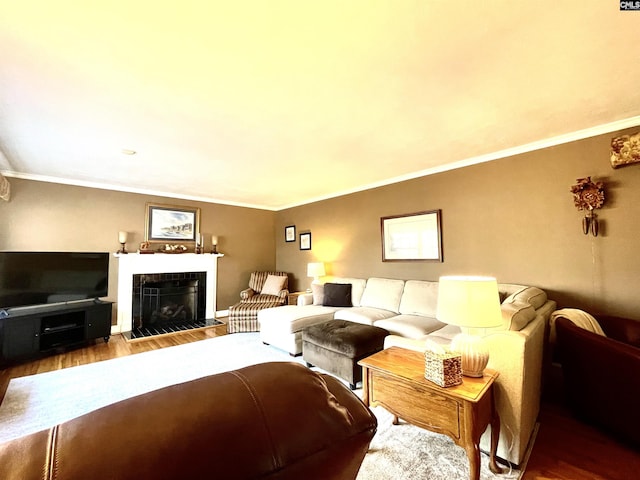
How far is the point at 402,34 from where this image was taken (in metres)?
1.57

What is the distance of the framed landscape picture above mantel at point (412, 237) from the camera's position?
387cm

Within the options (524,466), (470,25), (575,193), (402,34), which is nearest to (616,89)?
A: (575,193)

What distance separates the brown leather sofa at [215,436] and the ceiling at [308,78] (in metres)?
1.68

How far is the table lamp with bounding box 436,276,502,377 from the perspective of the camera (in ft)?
5.37

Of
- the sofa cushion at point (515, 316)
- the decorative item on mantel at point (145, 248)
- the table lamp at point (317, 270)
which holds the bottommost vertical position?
the sofa cushion at point (515, 316)

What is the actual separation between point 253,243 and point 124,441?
19.7ft

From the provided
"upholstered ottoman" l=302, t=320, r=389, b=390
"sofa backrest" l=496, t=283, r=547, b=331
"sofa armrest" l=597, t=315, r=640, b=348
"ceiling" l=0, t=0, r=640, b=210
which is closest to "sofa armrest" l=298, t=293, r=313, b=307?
"upholstered ottoman" l=302, t=320, r=389, b=390

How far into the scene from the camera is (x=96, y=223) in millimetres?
4441

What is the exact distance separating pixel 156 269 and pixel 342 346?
380 cm

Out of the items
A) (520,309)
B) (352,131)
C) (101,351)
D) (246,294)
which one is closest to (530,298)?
(520,309)

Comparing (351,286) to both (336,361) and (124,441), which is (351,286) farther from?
(124,441)

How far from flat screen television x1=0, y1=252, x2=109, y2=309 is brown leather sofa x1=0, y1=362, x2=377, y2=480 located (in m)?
4.71

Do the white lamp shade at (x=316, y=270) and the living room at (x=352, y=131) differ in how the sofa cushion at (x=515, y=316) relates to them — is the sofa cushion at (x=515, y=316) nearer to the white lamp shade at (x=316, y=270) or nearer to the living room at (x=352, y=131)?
the living room at (x=352, y=131)

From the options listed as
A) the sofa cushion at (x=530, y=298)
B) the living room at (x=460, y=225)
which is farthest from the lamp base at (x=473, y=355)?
the living room at (x=460, y=225)
